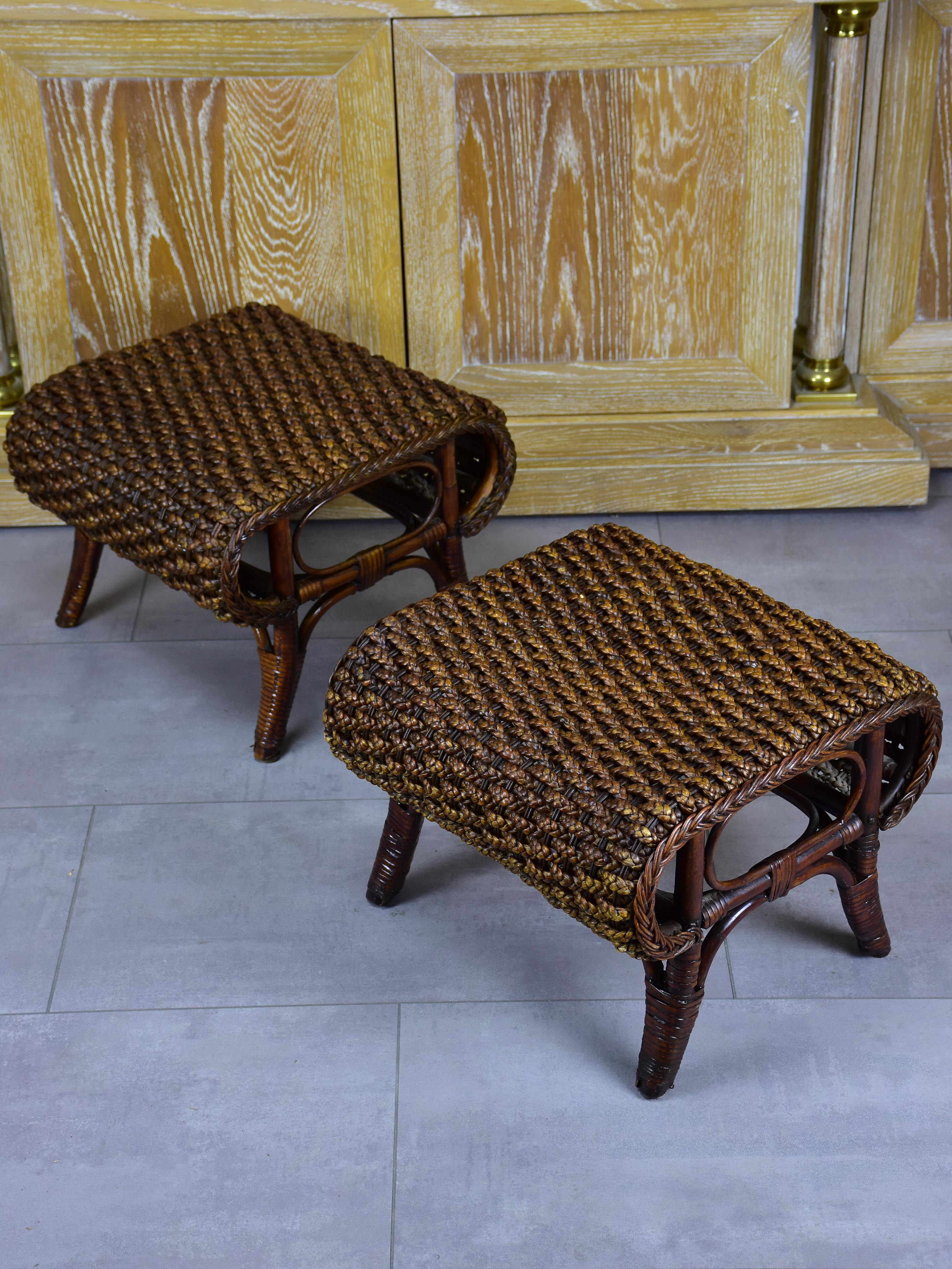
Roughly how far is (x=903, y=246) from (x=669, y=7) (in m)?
0.50

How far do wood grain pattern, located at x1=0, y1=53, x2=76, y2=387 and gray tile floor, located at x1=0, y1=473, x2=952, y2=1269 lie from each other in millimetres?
564

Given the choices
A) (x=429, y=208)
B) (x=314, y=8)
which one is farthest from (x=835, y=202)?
(x=314, y=8)

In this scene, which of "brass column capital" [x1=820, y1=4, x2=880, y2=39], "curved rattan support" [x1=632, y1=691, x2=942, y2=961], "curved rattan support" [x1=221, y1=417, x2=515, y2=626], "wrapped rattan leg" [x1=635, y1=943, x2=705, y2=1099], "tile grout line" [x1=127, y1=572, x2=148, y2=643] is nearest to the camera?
"curved rattan support" [x1=632, y1=691, x2=942, y2=961]

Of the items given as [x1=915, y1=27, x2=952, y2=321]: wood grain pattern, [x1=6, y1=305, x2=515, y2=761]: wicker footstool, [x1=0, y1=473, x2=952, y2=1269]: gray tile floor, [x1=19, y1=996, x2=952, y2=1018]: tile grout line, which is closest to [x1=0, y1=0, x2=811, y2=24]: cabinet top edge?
[x1=915, y1=27, x2=952, y2=321]: wood grain pattern

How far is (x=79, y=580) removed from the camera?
2.00m

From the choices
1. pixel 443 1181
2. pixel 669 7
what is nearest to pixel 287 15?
pixel 669 7

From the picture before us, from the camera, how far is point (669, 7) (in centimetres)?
193

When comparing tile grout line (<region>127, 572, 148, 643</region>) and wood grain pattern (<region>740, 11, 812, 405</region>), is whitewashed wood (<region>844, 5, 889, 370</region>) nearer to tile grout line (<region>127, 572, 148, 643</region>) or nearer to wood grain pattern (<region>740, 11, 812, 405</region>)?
wood grain pattern (<region>740, 11, 812, 405</region>)

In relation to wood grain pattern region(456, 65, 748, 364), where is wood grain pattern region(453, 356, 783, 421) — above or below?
below

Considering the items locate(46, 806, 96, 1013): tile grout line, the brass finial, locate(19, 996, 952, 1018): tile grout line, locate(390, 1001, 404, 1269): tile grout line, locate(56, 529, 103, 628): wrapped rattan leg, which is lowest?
locate(390, 1001, 404, 1269): tile grout line

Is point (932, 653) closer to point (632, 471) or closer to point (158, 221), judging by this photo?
point (632, 471)

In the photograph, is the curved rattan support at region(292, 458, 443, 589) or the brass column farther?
the brass column

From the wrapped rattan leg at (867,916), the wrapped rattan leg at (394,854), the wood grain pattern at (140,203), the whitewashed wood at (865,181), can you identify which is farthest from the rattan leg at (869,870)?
the wood grain pattern at (140,203)

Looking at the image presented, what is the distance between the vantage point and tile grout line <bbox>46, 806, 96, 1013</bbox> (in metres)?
1.51
